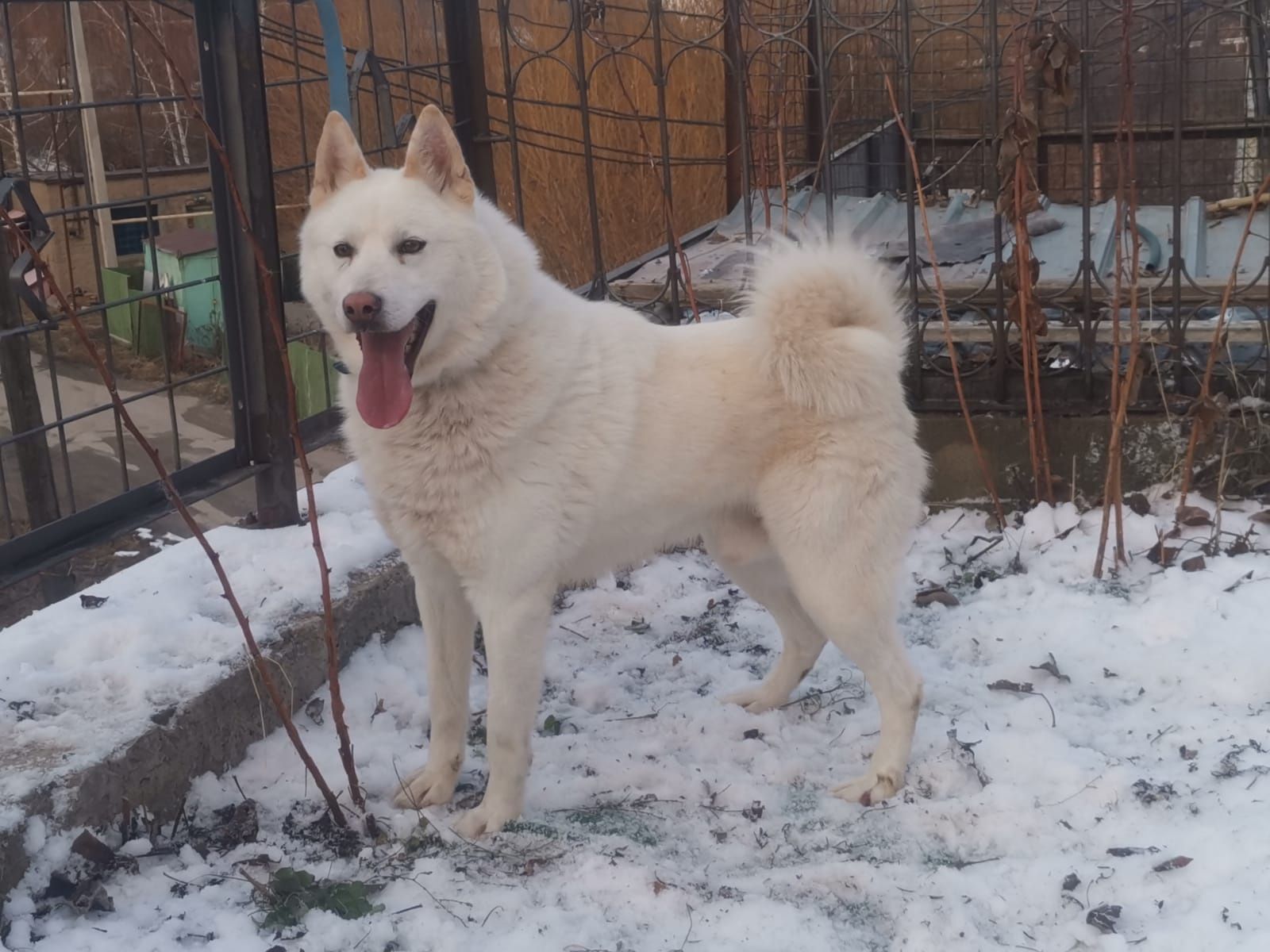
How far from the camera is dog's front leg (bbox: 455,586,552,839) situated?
7.95ft

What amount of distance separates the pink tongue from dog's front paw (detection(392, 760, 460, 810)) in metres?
0.84

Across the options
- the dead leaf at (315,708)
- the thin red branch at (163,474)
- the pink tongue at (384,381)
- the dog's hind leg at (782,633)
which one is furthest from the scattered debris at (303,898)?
the dog's hind leg at (782,633)

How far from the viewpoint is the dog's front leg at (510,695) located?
7.95 feet

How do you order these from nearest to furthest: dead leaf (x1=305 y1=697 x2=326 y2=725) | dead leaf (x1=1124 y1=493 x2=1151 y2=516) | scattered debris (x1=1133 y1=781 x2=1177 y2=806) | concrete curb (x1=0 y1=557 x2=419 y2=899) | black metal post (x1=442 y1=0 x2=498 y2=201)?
1. concrete curb (x1=0 y1=557 x2=419 y2=899)
2. scattered debris (x1=1133 y1=781 x2=1177 y2=806)
3. dead leaf (x1=305 y1=697 x2=326 y2=725)
4. dead leaf (x1=1124 y1=493 x2=1151 y2=516)
5. black metal post (x1=442 y1=0 x2=498 y2=201)

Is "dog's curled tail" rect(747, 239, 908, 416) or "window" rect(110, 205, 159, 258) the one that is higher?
"window" rect(110, 205, 159, 258)

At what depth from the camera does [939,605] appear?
11.8 ft

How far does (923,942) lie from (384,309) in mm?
1472

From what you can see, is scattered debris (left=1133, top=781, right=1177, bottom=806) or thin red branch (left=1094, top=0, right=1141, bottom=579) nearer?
scattered debris (left=1133, top=781, right=1177, bottom=806)

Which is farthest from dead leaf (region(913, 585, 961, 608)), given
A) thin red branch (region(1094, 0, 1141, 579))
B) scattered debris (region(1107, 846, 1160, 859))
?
scattered debris (region(1107, 846, 1160, 859))

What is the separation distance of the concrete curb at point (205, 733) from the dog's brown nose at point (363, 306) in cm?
99

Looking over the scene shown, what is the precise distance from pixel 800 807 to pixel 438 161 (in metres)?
1.59

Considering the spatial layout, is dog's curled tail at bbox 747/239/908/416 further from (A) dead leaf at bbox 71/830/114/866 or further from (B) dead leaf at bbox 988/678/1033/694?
(A) dead leaf at bbox 71/830/114/866

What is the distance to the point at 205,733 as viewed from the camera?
2605 millimetres

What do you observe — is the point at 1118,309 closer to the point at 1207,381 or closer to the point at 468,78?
the point at 1207,381
